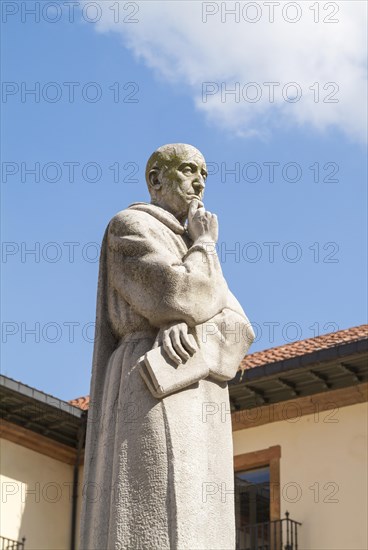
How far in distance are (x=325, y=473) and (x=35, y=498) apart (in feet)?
20.6

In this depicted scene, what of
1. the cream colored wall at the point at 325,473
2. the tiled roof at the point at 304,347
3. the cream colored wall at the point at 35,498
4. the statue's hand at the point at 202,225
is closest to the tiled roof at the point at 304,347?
the tiled roof at the point at 304,347

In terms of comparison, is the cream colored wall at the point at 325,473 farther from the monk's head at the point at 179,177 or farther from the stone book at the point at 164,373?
the stone book at the point at 164,373

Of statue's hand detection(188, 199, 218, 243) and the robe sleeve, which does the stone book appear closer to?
the robe sleeve

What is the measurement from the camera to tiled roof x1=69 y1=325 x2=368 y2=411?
1012 inches

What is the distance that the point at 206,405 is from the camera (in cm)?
671

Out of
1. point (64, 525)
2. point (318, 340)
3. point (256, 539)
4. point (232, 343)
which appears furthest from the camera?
point (64, 525)

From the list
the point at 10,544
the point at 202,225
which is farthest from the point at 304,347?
the point at 202,225

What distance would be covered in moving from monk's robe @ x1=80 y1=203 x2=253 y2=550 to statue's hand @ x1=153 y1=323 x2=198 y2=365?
0.05 meters

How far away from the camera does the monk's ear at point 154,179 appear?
7.31 metres

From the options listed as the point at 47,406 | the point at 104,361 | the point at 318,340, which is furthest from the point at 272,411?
the point at 104,361

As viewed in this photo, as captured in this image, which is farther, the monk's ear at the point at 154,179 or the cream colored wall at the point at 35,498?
the cream colored wall at the point at 35,498

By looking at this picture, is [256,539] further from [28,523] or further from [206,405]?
[206,405]

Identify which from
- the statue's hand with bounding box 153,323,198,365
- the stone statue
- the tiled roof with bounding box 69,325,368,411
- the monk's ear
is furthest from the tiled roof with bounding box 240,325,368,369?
the statue's hand with bounding box 153,323,198,365

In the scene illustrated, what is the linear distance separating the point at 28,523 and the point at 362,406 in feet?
23.1
